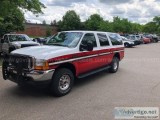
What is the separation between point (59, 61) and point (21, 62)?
3.44 ft

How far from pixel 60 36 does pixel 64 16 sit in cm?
6416

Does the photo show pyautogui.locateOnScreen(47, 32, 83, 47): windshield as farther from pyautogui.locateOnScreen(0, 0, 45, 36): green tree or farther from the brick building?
the brick building

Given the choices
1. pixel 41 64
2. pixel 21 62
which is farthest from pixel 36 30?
pixel 41 64

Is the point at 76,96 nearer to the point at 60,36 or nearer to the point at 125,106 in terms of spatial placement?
the point at 125,106

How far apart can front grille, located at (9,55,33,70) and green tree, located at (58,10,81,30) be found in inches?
2330

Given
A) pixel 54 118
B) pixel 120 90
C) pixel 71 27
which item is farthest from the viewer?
pixel 71 27

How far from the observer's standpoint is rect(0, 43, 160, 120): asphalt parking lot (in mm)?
4383

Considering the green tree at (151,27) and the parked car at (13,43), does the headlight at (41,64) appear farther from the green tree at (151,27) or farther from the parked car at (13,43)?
the green tree at (151,27)

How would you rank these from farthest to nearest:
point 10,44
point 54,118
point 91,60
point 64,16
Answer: point 64,16, point 10,44, point 91,60, point 54,118

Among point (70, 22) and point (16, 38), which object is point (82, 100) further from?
point (70, 22)

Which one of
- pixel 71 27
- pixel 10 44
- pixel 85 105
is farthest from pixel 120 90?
pixel 71 27

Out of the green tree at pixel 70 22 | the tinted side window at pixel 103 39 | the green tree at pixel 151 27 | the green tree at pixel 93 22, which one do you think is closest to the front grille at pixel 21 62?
the tinted side window at pixel 103 39

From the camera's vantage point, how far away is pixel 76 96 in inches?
222

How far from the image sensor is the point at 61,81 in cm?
566
